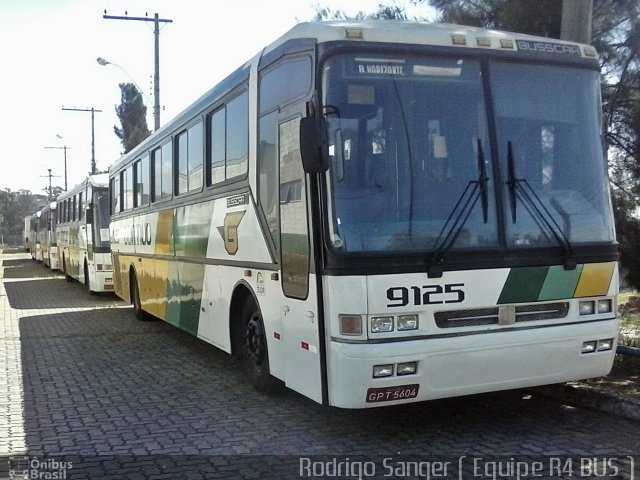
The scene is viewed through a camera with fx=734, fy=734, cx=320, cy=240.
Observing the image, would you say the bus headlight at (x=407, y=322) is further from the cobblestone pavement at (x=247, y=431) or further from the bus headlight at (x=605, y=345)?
the bus headlight at (x=605, y=345)

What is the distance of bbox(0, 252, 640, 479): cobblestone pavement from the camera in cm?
523

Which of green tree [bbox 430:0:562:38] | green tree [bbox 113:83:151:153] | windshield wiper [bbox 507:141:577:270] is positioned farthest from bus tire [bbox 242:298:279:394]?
green tree [bbox 113:83:151:153]

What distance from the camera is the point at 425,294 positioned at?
5.34 meters

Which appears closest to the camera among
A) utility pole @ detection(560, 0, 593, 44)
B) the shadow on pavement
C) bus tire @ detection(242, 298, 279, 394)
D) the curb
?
the curb

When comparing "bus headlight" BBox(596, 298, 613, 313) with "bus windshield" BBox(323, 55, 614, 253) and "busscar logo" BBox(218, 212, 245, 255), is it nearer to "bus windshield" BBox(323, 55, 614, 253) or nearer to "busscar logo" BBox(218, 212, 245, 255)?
"bus windshield" BBox(323, 55, 614, 253)

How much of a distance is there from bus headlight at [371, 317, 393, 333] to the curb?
2.36 metres

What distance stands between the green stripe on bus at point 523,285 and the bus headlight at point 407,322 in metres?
0.72

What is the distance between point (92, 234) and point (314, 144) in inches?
589

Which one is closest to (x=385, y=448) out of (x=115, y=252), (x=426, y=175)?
(x=426, y=175)

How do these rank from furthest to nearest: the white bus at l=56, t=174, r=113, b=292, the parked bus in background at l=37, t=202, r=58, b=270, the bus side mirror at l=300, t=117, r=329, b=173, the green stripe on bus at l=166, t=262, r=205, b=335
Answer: the parked bus in background at l=37, t=202, r=58, b=270 < the white bus at l=56, t=174, r=113, b=292 < the green stripe on bus at l=166, t=262, r=205, b=335 < the bus side mirror at l=300, t=117, r=329, b=173

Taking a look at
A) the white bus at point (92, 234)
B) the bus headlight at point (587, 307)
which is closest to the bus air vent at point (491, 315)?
the bus headlight at point (587, 307)

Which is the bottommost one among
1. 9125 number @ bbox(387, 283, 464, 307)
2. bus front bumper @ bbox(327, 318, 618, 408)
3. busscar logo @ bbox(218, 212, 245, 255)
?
bus front bumper @ bbox(327, 318, 618, 408)

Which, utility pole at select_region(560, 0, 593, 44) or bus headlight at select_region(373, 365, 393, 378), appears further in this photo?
utility pole at select_region(560, 0, 593, 44)

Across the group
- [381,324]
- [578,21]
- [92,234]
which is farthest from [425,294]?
[92,234]
